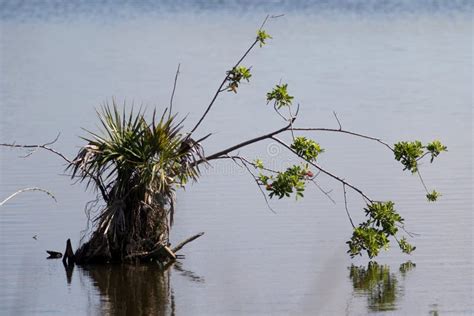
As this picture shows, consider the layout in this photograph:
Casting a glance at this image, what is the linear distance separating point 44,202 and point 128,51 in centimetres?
2619

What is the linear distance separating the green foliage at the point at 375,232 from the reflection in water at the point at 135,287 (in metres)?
2.12

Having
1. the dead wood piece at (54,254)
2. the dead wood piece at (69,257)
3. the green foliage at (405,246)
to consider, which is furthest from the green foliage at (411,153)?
the dead wood piece at (54,254)

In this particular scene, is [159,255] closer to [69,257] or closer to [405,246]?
[69,257]

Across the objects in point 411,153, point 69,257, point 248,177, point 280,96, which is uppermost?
point 280,96

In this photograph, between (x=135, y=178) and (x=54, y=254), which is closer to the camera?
(x=135, y=178)

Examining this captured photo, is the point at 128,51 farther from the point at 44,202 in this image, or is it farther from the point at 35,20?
the point at 44,202

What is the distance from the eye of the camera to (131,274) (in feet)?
54.6

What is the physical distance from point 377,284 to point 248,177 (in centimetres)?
746

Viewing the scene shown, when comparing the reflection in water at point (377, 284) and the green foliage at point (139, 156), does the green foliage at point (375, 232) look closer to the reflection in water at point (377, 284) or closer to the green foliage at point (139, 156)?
the reflection in water at point (377, 284)

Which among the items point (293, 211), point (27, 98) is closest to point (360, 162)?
point (293, 211)

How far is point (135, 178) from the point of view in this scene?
17078 mm

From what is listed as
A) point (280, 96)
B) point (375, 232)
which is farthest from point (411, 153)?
point (280, 96)

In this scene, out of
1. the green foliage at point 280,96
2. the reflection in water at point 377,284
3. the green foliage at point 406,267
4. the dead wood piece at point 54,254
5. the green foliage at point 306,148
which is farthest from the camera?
the dead wood piece at point 54,254

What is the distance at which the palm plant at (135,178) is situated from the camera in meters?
16.9
